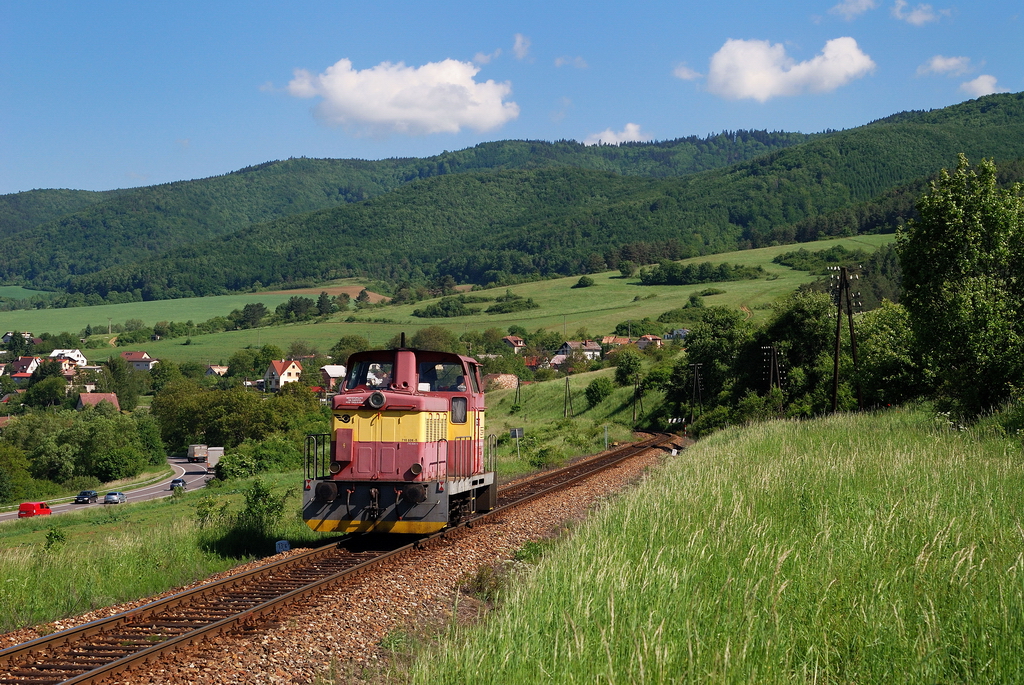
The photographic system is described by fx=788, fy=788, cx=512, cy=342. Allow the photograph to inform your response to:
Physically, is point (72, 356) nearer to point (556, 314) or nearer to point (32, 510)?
point (556, 314)

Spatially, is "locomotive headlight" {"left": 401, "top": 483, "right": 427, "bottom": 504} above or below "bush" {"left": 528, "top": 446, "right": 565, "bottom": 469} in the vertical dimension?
above

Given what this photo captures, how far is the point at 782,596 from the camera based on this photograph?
247 inches

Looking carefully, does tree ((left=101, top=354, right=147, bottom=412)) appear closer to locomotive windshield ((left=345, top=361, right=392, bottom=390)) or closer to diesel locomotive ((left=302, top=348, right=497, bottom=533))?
locomotive windshield ((left=345, top=361, right=392, bottom=390))

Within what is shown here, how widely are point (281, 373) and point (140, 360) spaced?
36.3 meters

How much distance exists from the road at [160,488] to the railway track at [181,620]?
161 feet

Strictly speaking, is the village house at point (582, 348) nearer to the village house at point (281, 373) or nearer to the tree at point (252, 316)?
the village house at point (281, 373)

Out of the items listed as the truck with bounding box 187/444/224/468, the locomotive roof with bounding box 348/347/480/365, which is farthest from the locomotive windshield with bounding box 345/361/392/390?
the truck with bounding box 187/444/224/468

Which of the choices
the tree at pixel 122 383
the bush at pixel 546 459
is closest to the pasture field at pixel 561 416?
the bush at pixel 546 459

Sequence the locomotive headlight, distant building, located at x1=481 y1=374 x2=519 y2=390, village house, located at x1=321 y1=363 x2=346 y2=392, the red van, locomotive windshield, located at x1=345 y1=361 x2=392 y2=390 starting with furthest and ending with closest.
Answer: village house, located at x1=321 y1=363 x2=346 y2=392
distant building, located at x1=481 y1=374 x2=519 y2=390
the red van
locomotive windshield, located at x1=345 y1=361 x2=392 y2=390
the locomotive headlight

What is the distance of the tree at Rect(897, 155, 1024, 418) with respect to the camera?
23.8 m

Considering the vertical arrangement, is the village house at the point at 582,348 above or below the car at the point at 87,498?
above

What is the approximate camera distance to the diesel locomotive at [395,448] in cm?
1407

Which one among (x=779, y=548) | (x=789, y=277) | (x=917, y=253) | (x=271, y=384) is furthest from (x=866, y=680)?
(x=789, y=277)

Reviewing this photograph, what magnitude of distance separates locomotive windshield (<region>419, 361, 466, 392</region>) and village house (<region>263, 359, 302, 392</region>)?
118m
